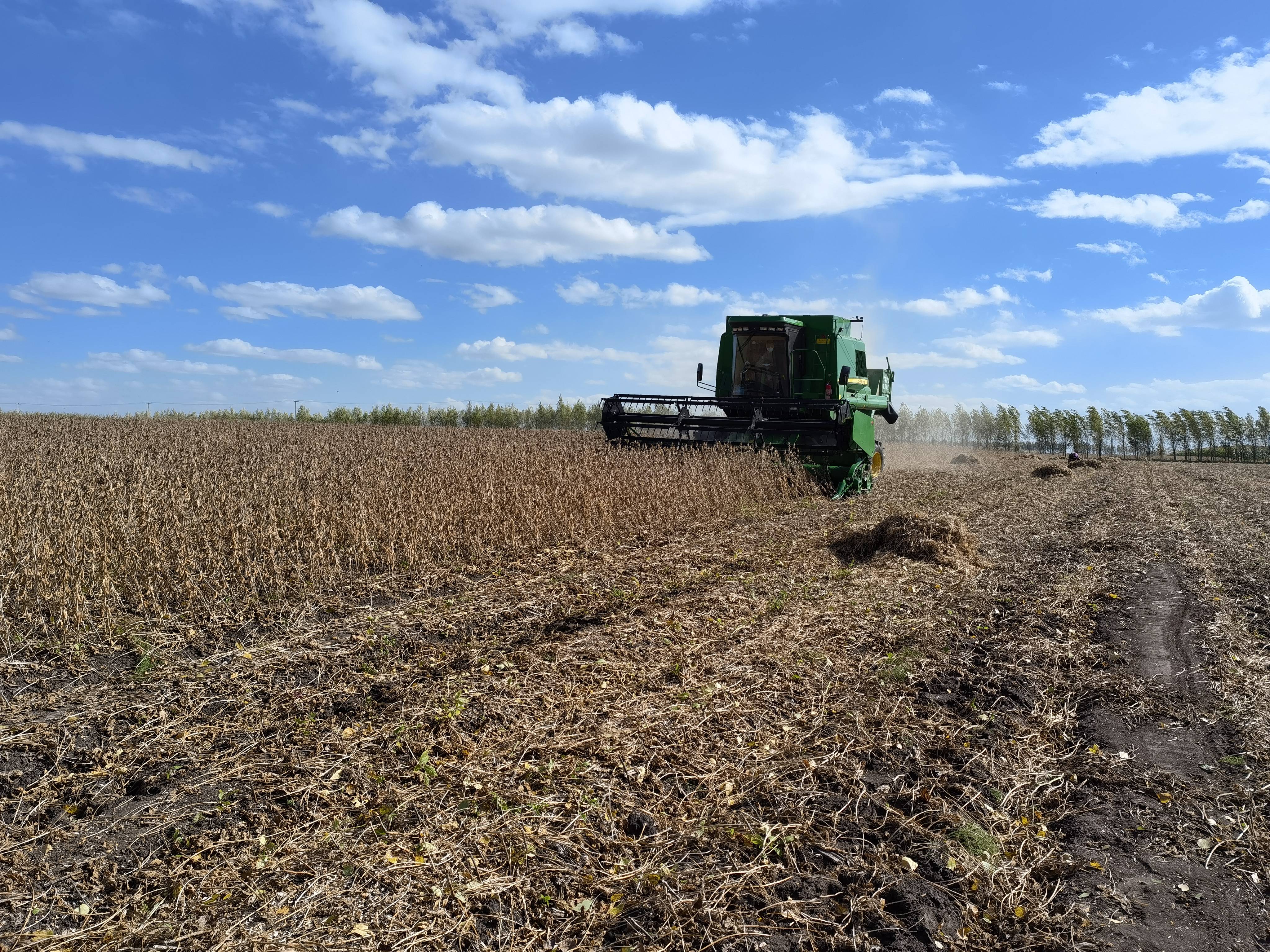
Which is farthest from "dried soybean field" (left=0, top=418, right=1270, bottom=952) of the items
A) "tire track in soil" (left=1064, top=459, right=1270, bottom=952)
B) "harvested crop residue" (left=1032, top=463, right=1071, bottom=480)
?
"harvested crop residue" (left=1032, top=463, right=1071, bottom=480)

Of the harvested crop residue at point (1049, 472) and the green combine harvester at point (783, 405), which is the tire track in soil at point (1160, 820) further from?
the harvested crop residue at point (1049, 472)

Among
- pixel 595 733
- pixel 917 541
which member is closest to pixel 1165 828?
pixel 595 733

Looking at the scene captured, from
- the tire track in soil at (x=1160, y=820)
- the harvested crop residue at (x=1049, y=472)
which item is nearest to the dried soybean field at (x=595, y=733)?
the tire track in soil at (x=1160, y=820)

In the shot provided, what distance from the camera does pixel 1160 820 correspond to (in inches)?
131

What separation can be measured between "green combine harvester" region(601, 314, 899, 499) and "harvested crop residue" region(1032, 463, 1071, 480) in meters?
7.83

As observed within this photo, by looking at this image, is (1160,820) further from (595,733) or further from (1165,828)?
(595,733)

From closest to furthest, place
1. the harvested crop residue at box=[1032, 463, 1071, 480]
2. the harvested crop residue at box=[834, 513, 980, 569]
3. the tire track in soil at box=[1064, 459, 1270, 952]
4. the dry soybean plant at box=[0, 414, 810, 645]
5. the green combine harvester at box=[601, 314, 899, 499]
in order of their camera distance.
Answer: the tire track in soil at box=[1064, 459, 1270, 952]
the dry soybean plant at box=[0, 414, 810, 645]
the harvested crop residue at box=[834, 513, 980, 569]
the green combine harvester at box=[601, 314, 899, 499]
the harvested crop residue at box=[1032, 463, 1071, 480]

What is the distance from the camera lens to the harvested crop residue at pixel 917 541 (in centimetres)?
Result: 787

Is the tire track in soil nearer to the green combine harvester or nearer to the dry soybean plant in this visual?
the dry soybean plant

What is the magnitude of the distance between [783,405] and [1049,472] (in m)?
11.2

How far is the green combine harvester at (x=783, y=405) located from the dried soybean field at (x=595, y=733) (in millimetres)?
4477

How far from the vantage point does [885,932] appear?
2.61 meters

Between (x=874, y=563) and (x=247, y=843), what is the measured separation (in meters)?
6.01

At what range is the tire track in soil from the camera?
8.79 feet
